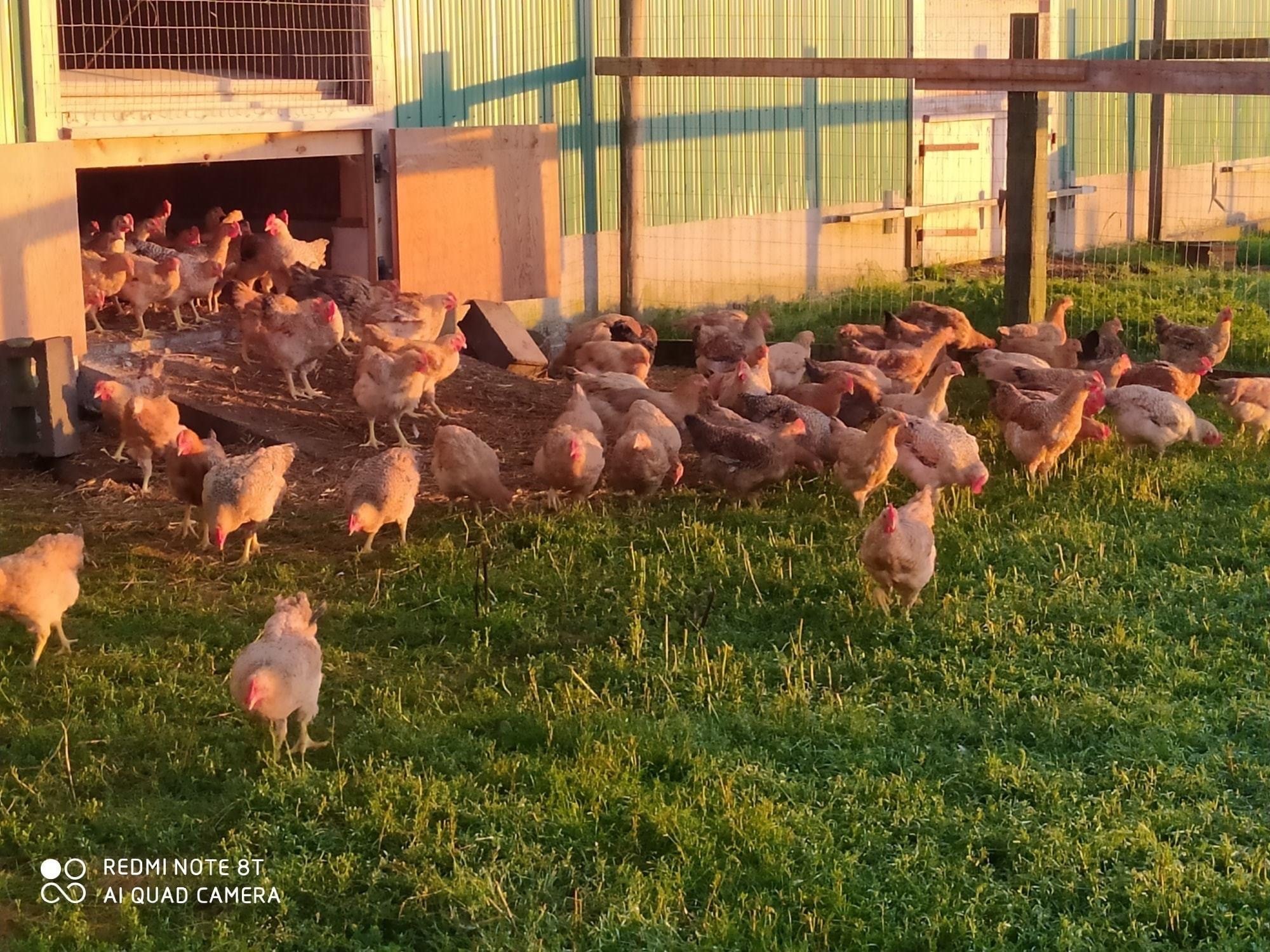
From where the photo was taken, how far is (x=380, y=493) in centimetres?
724

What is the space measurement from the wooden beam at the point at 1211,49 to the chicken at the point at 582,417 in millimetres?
8462

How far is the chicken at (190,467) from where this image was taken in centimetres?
752

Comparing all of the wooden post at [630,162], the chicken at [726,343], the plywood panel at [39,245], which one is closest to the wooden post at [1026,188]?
the chicken at [726,343]

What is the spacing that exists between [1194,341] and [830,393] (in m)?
2.99

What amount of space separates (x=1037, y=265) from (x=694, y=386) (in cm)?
347

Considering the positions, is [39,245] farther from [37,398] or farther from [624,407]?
[624,407]

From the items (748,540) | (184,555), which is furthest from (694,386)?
(184,555)

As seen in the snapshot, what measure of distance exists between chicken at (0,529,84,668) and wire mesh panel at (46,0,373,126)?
407cm

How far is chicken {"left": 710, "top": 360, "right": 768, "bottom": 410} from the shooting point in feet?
30.2

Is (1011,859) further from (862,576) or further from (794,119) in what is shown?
(794,119)

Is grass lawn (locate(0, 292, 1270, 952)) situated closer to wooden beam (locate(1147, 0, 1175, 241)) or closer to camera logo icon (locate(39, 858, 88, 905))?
camera logo icon (locate(39, 858, 88, 905))

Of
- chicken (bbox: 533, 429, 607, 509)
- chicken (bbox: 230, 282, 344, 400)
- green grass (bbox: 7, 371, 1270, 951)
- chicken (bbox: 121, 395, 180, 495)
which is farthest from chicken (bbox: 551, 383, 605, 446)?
chicken (bbox: 121, 395, 180, 495)

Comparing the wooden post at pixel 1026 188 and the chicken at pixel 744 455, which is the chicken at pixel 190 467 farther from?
the wooden post at pixel 1026 188

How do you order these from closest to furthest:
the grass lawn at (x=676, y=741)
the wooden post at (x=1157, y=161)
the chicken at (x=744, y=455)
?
the grass lawn at (x=676, y=741) < the chicken at (x=744, y=455) < the wooden post at (x=1157, y=161)
